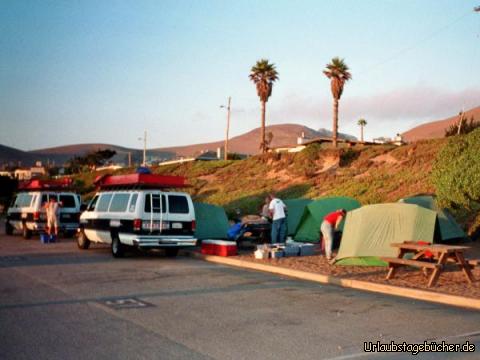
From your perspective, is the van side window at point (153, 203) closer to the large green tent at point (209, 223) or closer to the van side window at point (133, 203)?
the van side window at point (133, 203)

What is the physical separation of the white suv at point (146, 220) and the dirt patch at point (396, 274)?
6.58 ft

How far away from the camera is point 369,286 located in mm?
11570

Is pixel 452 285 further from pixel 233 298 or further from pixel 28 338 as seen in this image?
pixel 28 338

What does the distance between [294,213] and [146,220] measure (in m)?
7.44

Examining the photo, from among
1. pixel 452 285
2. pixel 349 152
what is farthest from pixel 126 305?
pixel 349 152

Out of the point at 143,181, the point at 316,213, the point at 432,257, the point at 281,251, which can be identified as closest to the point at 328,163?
the point at 316,213

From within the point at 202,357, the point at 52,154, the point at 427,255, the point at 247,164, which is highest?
the point at 52,154

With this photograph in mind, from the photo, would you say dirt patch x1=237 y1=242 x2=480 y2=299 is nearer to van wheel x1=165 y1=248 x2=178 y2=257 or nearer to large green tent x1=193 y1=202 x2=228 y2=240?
van wheel x1=165 y1=248 x2=178 y2=257

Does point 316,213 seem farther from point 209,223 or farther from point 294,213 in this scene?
point 209,223

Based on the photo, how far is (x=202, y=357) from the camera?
650 centimetres

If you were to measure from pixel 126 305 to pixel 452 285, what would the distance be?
6.26 m

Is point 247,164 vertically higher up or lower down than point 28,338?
higher up

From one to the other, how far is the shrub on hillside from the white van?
45.6 feet

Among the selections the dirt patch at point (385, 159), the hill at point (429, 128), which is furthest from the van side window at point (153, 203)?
the hill at point (429, 128)
